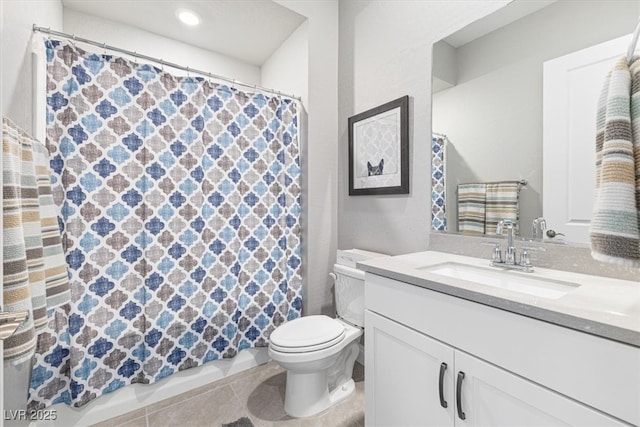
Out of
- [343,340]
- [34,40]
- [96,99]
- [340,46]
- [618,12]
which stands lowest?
[343,340]

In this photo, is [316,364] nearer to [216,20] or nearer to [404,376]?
[404,376]

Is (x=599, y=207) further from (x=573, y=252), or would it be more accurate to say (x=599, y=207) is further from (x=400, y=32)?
(x=400, y=32)

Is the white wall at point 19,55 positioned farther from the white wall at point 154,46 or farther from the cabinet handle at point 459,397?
the cabinet handle at point 459,397

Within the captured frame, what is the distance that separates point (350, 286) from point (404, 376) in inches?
28.5

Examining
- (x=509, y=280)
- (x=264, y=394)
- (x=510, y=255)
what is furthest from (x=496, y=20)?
(x=264, y=394)

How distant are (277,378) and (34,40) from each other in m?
2.24

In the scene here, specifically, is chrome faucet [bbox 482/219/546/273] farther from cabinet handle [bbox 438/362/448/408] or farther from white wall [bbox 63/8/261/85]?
white wall [bbox 63/8/261/85]

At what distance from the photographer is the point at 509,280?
1135 mm

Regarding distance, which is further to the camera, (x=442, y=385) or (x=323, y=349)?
(x=323, y=349)

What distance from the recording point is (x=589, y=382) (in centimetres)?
66

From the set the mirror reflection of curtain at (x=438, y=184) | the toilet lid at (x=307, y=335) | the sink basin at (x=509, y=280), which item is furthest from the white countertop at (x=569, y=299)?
the toilet lid at (x=307, y=335)

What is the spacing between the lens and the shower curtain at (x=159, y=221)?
1377mm

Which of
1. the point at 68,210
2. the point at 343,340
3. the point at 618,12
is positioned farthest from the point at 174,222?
the point at 618,12

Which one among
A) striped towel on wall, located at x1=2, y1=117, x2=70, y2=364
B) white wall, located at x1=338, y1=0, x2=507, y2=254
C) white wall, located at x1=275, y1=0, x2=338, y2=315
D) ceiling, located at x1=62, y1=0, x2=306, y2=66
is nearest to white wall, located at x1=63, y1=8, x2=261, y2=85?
ceiling, located at x1=62, y1=0, x2=306, y2=66
